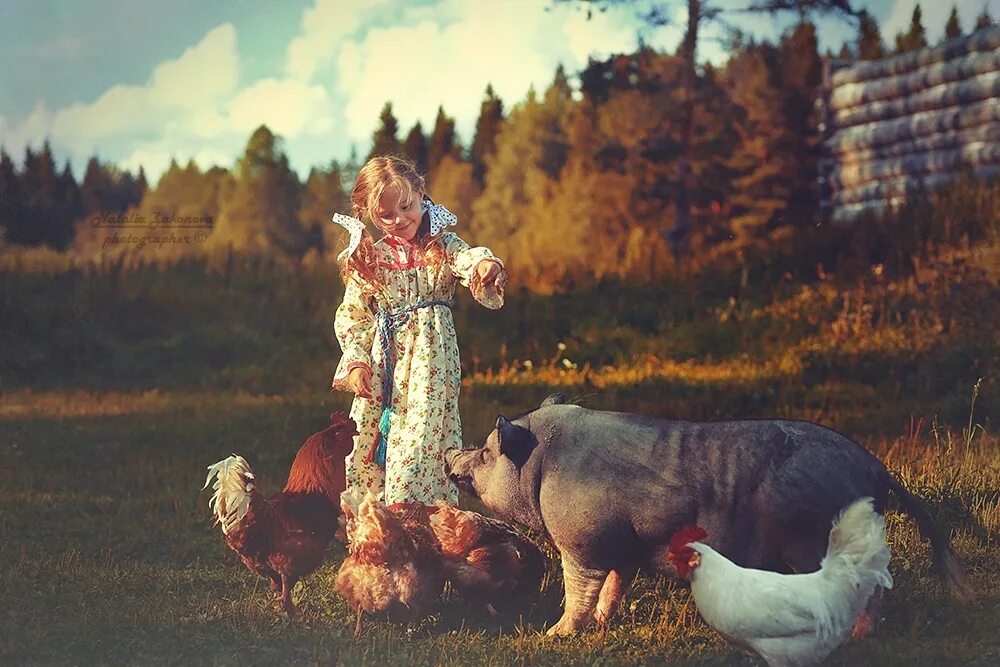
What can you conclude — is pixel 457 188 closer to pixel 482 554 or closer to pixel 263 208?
pixel 263 208

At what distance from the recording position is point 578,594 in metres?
4.45

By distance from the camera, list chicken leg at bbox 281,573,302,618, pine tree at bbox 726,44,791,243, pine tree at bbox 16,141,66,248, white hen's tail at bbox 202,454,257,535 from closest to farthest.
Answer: white hen's tail at bbox 202,454,257,535 → chicken leg at bbox 281,573,302,618 → pine tree at bbox 16,141,66,248 → pine tree at bbox 726,44,791,243

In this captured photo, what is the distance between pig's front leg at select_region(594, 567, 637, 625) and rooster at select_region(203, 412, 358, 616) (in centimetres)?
115

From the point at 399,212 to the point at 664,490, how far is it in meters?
1.59

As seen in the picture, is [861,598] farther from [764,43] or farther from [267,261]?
[267,261]

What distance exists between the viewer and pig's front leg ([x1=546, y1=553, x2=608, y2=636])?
4.43m

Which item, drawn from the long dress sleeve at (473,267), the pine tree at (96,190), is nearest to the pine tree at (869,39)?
the long dress sleeve at (473,267)

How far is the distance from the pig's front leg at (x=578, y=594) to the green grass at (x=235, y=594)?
7cm

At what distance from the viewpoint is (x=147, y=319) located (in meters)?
9.68

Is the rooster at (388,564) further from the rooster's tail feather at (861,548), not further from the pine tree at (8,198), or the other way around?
the pine tree at (8,198)

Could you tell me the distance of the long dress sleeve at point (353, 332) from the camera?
16.0 feet

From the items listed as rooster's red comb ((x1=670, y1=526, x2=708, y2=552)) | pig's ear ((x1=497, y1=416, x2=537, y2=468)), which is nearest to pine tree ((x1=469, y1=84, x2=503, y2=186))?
pig's ear ((x1=497, y1=416, x2=537, y2=468))

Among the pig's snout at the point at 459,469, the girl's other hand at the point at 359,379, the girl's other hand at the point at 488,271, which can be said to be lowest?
the pig's snout at the point at 459,469

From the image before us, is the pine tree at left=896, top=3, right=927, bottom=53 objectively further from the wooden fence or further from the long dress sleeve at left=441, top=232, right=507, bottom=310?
the long dress sleeve at left=441, top=232, right=507, bottom=310
